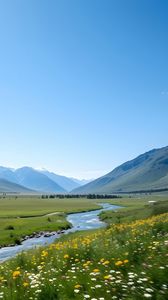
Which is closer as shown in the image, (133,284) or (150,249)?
(133,284)

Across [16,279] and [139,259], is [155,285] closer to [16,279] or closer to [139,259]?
[139,259]

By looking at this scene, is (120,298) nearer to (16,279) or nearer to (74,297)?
(74,297)

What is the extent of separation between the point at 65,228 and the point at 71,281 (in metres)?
66.3

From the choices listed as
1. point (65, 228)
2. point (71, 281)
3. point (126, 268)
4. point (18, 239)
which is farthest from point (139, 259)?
point (65, 228)

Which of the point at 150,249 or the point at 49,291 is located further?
the point at 150,249

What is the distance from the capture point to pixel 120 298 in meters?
6.25

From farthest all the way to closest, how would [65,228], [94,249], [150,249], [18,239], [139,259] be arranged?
[65,228] → [18,239] → [94,249] → [150,249] → [139,259]

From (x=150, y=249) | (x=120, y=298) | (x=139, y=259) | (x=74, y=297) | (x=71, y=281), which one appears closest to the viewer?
(x=120, y=298)

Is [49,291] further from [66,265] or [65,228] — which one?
[65,228]

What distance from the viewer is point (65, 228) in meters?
72.8

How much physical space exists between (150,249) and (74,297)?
3.33 m

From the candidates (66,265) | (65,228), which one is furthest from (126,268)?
(65,228)

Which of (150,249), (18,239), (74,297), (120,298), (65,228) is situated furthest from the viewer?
(65,228)

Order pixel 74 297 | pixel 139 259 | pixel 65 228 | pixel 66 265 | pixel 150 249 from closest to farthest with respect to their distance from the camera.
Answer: pixel 74 297 → pixel 139 259 → pixel 150 249 → pixel 66 265 → pixel 65 228
